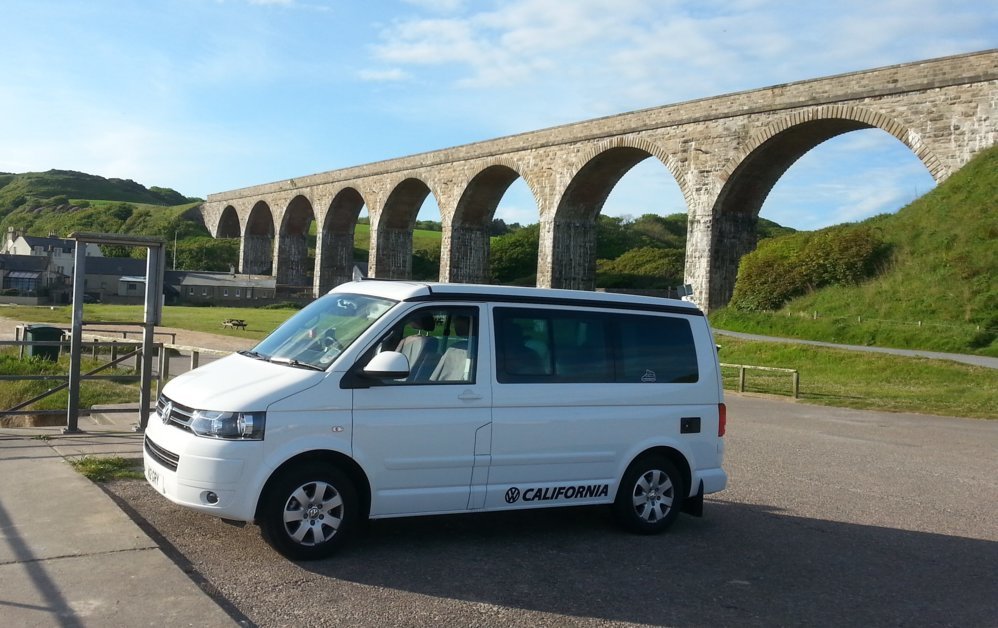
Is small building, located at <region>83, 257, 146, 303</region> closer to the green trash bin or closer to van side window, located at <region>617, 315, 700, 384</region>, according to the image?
the green trash bin

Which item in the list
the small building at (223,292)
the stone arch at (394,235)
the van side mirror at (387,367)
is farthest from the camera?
the small building at (223,292)

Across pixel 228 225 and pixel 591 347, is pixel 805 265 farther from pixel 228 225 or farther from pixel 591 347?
pixel 228 225

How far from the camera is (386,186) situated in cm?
5150

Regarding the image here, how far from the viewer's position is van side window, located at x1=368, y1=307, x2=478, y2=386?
5.90m

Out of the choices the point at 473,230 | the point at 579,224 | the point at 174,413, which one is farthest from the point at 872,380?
the point at 473,230

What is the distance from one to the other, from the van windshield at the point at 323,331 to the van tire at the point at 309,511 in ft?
2.31

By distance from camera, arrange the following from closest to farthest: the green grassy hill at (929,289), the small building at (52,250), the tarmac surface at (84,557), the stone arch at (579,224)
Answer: the tarmac surface at (84,557), the green grassy hill at (929,289), the stone arch at (579,224), the small building at (52,250)

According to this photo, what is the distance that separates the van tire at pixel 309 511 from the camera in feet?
17.5

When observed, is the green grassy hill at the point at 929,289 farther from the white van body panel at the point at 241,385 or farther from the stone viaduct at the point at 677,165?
the white van body panel at the point at 241,385

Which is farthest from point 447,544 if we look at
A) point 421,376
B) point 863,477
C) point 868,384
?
point 868,384

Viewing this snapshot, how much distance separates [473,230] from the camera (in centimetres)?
4519

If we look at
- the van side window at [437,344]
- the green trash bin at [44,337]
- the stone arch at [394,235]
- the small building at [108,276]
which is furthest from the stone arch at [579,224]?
the small building at [108,276]

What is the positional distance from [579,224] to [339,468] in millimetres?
33234

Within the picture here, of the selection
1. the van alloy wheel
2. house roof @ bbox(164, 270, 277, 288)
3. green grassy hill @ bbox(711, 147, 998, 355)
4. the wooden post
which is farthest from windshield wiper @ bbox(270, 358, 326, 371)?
house roof @ bbox(164, 270, 277, 288)
